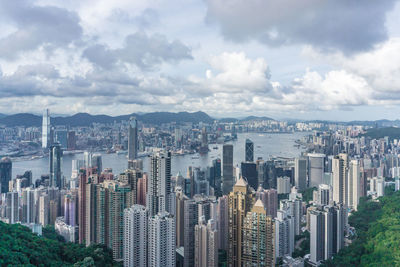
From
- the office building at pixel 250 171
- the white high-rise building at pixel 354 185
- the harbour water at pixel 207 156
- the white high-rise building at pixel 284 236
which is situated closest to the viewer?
the white high-rise building at pixel 284 236

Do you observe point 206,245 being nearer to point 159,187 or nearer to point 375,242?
point 159,187

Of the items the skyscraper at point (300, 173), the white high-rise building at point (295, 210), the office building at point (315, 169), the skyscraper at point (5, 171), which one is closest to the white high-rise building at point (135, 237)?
the white high-rise building at point (295, 210)

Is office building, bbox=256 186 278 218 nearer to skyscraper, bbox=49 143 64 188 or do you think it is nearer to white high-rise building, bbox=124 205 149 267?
white high-rise building, bbox=124 205 149 267

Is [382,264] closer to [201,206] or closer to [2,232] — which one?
[201,206]

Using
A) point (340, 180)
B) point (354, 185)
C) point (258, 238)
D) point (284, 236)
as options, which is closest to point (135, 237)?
point (258, 238)

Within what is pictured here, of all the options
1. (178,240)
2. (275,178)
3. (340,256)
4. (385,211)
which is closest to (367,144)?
(275,178)

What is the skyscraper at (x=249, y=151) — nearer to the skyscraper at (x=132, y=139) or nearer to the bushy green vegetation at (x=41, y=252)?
the skyscraper at (x=132, y=139)
